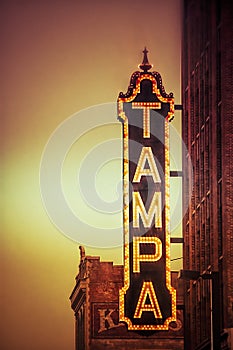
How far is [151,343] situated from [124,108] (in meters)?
10.0

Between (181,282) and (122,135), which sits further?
(181,282)

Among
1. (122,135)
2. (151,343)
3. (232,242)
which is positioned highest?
(122,135)

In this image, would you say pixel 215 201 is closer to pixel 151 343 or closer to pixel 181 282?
pixel 181 282

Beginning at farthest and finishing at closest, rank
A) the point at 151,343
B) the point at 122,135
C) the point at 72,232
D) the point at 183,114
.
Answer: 1. the point at 151,343
2. the point at 183,114
3. the point at 72,232
4. the point at 122,135

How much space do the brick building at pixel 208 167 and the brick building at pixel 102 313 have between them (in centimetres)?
211

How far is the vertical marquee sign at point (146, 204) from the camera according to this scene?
25953 mm

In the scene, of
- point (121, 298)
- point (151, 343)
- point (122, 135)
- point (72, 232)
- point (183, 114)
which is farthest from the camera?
point (151, 343)

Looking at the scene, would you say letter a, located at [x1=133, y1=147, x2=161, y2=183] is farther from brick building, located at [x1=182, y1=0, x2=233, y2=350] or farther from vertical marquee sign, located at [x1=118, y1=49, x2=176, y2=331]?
brick building, located at [x1=182, y1=0, x2=233, y2=350]

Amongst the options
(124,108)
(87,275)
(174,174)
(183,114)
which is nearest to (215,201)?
(174,174)

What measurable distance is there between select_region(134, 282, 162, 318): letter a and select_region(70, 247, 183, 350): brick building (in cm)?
680

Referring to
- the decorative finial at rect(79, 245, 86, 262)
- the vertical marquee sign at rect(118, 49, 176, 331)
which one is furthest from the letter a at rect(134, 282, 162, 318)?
the decorative finial at rect(79, 245, 86, 262)

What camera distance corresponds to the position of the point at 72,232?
29891mm

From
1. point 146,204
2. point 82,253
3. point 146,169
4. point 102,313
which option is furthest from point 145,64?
point 102,313

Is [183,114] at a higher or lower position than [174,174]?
higher
